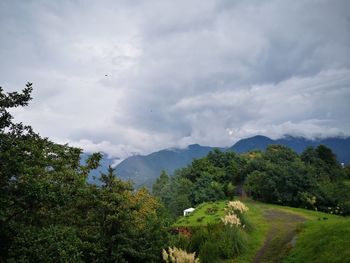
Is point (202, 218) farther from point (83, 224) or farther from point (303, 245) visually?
point (83, 224)

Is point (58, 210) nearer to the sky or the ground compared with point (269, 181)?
nearer to the ground

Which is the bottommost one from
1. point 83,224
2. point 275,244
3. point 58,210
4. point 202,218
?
point 275,244

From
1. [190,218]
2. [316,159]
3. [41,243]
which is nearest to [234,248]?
[41,243]

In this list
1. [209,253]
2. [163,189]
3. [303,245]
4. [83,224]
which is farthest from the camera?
[163,189]

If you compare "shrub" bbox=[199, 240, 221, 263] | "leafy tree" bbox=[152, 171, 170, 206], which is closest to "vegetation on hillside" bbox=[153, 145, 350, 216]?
"leafy tree" bbox=[152, 171, 170, 206]

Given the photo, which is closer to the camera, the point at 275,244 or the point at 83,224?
the point at 83,224

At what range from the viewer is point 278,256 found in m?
17.3

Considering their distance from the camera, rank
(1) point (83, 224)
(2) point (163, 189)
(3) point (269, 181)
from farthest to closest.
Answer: (2) point (163, 189), (3) point (269, 181), (1) point (83, 224)

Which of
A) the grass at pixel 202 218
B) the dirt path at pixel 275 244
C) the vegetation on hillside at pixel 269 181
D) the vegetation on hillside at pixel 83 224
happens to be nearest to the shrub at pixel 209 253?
the vegetation on hillside at pixel 83 224

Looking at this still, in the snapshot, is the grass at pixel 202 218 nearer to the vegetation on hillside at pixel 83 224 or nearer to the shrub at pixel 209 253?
the vegetation on hillside at pixel 83 224

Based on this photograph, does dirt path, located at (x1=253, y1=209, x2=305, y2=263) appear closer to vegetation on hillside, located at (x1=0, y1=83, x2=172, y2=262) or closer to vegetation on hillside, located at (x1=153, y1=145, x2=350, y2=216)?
vegetation on hillside, located at (x1=0, y1=83, x2=172, y2=262)

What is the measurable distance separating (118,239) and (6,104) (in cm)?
920

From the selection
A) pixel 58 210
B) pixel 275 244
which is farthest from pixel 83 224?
pixel 275 244

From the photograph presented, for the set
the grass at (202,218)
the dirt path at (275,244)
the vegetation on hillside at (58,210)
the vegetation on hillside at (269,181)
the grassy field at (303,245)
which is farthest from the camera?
the vegetation on hillside at (269,181)
